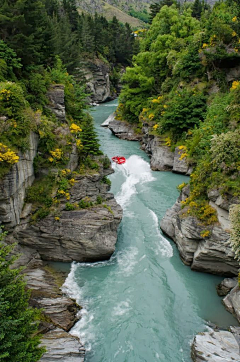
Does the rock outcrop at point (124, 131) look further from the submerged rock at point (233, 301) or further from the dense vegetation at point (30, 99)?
the submerged rock at point (233, 301)

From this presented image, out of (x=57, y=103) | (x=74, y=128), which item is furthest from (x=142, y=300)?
(x=57, y=103)

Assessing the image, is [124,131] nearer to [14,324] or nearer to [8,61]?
[8,61]

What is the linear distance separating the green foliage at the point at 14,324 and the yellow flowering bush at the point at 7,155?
5541 mm

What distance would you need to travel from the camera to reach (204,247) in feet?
46.3

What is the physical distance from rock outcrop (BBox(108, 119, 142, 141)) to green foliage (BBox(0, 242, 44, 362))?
3054cm

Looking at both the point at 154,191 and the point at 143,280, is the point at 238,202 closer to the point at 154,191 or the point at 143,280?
the point at 143,280

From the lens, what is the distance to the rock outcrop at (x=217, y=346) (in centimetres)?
995

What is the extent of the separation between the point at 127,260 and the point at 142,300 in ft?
9.58

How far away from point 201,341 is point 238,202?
20.1 ft

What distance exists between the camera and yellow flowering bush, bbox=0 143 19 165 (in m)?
12.7

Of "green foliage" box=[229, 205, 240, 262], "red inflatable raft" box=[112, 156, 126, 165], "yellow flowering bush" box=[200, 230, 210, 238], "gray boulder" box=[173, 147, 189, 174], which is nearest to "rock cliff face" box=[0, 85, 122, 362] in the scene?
"yellow flowering bush" box=[200, 230, 210, 238]

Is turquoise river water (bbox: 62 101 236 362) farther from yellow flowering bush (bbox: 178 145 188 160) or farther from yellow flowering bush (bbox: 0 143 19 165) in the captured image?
yellow flowering bush (bbox: 178 145 188 160)

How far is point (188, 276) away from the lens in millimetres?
15008

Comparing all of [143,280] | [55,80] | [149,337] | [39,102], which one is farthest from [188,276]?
[55,80]
